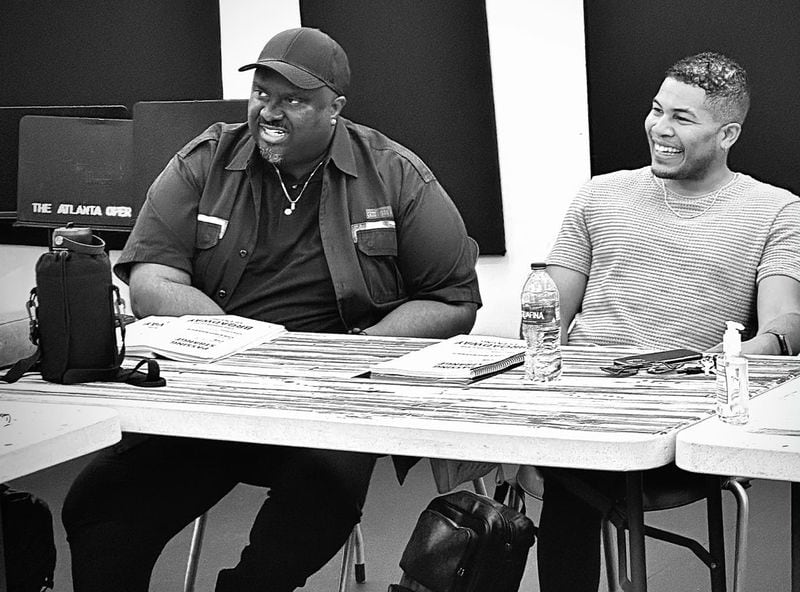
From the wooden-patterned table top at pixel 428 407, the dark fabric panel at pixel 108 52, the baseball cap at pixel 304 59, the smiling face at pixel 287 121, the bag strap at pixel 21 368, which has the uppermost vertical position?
the dark fabric panel at pixel 108 52

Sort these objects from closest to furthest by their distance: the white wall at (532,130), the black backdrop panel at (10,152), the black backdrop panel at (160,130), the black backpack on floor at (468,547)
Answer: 1. the black backpack on floor at (468,547)
2. the black backdrop panel at (160,130)
3. the black backdrop panel at (10,152)
4. the white wall at (532,130)

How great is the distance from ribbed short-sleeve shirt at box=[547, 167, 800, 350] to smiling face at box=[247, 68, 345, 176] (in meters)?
0.66

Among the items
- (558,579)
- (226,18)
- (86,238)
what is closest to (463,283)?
(558,579)

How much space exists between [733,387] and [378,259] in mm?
1341

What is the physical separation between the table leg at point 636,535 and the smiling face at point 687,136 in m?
1.33

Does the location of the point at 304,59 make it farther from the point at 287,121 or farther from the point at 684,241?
the point at 684,241

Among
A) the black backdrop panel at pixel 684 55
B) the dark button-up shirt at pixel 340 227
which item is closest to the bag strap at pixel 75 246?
the dark button-up shirt at pixel 340 227

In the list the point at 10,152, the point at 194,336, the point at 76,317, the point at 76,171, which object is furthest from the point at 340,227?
the point at 10,152

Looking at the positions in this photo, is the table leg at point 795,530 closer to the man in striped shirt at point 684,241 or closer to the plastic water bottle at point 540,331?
the plastic water bottle at point 540,331

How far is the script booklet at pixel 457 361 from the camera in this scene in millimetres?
1991

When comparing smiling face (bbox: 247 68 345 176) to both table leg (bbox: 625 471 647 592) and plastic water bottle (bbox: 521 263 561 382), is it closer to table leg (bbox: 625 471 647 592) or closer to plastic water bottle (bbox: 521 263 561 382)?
plastic water bottle (bbox: 521 263 561 382)

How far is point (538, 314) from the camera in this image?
2121 millimetres

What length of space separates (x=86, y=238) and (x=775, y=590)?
1.91 m

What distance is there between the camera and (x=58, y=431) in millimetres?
1612
